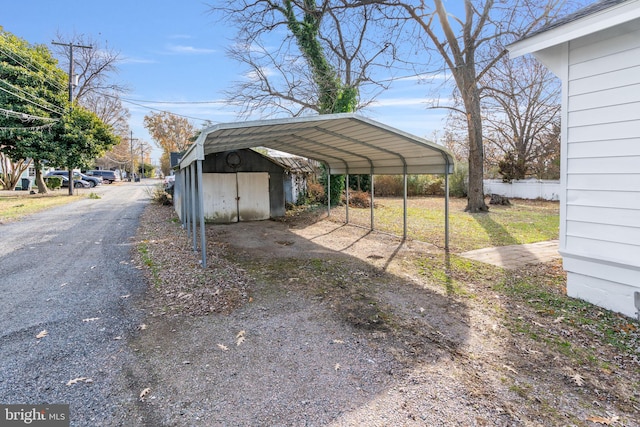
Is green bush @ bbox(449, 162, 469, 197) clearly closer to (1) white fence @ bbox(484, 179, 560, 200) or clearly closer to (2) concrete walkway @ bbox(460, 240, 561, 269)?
(1) white fence @ bbox(484, 179, 560, 200)

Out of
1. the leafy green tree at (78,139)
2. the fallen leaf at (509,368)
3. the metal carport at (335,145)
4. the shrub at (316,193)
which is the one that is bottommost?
the fallen leaf at (509,368)

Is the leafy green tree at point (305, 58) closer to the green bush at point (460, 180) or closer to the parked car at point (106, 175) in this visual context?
the green bush at point (460, 180)

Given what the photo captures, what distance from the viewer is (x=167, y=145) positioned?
5100 centimetres

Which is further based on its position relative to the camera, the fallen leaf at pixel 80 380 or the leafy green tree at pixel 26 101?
the leafy green tree at pixel 26 101

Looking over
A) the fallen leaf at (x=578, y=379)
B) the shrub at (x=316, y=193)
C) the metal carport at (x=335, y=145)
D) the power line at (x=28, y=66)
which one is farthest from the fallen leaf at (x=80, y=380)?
the power line at (x=28, y=66)

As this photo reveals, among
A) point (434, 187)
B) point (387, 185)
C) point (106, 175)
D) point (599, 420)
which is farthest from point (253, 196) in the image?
point (106, 175)

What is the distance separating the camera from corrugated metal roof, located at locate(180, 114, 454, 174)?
5.56m

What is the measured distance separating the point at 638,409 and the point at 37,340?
5213 millimetres

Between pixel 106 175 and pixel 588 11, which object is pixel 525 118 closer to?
pixel 588 11

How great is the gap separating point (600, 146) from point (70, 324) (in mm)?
6379

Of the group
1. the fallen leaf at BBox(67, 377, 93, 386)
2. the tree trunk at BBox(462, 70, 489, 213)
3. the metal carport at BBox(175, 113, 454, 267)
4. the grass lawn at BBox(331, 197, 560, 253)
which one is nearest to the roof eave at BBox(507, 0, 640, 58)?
the metal carport at BBox(175, 113, 454, 267)

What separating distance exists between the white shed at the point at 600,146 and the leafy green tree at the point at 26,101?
21427 millimetres

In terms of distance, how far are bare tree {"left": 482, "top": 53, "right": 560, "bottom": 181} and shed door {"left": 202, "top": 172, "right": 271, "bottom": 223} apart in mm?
14133

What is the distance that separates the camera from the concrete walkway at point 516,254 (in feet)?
20.8
